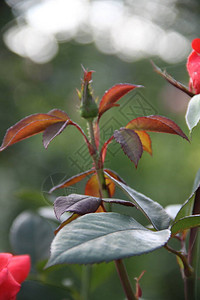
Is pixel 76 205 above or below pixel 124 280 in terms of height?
above

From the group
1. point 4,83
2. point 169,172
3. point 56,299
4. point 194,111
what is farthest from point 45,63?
point 194,111

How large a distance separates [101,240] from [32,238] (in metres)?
0.39

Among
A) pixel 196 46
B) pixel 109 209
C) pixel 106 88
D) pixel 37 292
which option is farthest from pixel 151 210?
pixel 106 88

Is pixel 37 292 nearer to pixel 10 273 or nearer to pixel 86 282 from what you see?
pixel 86 282

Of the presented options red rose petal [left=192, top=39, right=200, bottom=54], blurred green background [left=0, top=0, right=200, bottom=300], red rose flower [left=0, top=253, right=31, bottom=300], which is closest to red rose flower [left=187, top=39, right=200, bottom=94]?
red rose petal [left=192, top=39, right=200, bottom=54]

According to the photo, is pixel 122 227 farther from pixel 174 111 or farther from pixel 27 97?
pixel 27 97

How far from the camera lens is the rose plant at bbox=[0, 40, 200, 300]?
0.23 metres

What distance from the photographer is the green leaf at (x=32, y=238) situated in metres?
0.60

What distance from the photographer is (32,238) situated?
60 centimetres

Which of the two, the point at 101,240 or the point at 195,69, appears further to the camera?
the point at 195,69

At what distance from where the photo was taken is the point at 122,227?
27 cm

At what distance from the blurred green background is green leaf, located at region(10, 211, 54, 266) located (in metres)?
0.44

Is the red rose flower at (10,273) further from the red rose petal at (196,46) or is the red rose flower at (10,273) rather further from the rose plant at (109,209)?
the red rose petal at (196,46)

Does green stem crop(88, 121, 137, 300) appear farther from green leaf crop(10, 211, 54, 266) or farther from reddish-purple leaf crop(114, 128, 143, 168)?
green leaf crop(10, 211, 54, 266)
